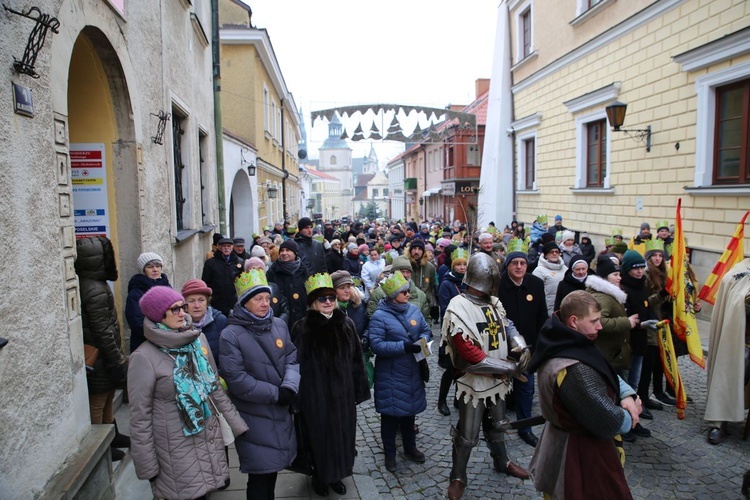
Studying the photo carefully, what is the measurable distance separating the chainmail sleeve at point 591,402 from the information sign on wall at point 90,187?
446 cm

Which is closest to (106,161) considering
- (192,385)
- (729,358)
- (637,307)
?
(192,385)

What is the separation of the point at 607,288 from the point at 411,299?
2.04 m

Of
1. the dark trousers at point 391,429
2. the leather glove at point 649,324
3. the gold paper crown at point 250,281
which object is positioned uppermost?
the gold paper crown at point 250,281

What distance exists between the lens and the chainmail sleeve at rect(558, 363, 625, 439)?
284 cm

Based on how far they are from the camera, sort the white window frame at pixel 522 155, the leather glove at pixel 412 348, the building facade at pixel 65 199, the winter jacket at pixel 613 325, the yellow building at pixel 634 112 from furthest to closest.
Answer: the white window frame at pixel 522 155
the yellow building at pixel 634 112
the winter jacket at pixel 613 325
the leather glove at pixel 412 348
the building facade at pixel 65 199

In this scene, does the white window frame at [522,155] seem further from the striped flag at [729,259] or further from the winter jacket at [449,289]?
the winter jacket at [449,289]

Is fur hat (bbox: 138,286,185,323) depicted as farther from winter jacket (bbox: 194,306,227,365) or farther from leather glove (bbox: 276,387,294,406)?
winter jacket (bbox: 194,306,227,365)

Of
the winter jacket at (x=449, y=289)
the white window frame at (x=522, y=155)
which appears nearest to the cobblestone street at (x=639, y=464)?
the winter jacket at (x=449, y=289)

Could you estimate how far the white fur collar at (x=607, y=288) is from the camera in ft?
16.3

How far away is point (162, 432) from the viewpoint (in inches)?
123

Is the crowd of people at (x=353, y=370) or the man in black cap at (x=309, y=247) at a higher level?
the man in black cap at (x=309, y=247)

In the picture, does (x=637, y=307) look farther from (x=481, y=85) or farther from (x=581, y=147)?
(x=481, y=85)

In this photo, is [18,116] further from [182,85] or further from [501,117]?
[501,117]

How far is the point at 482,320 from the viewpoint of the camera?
13.8 ft
